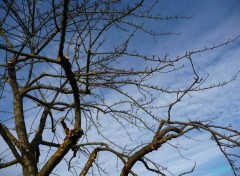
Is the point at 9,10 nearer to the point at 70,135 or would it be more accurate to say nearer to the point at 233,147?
the point at 70,135

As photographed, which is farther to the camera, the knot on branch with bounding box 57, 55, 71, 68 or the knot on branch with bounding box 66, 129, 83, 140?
the knot on branch with bounding box 66, 129, 83, 140

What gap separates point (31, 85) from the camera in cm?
491

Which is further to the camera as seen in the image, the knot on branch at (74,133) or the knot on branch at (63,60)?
the knot on branch at (74,133)

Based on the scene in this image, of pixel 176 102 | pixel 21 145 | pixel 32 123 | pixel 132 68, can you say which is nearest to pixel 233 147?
pixel 176 102

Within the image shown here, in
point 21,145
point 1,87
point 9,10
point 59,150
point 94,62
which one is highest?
point 9,10

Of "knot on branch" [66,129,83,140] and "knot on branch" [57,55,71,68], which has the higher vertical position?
"knot on branch" [57,55,71,68]

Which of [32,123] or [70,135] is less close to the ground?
[32,123]

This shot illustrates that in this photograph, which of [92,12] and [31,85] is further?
[31,85]

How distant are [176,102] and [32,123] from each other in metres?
2.66

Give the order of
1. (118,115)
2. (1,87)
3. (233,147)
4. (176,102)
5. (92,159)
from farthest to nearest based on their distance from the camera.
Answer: (118,115) → (1,87) → (92,159) → (176,102) → (233,147)

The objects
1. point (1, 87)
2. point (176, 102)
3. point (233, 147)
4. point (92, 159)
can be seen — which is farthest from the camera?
point (1, 87)

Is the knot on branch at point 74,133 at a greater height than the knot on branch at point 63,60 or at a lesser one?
lesser

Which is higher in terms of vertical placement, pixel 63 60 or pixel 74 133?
pixel 63 60

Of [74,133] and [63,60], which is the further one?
[74,133]
